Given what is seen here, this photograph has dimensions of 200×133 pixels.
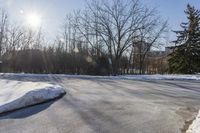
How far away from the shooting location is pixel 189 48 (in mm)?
38062

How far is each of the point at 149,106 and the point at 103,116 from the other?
2.36 metres

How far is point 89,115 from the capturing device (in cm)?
879

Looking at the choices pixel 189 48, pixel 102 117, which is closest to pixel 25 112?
pixel 102 117

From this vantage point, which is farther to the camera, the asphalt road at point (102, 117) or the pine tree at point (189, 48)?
the pine tree at point (189, 48)

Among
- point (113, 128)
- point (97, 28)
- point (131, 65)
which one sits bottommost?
point (113, 128)

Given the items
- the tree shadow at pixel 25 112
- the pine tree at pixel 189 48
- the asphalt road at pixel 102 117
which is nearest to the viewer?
the asphalt road at pixel 102 117

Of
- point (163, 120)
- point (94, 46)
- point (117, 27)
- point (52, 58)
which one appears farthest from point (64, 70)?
point (163, 120)

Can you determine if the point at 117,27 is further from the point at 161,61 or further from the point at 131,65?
the point at 161,61

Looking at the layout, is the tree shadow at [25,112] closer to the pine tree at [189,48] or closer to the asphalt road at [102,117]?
the asphalt road at [102,117]

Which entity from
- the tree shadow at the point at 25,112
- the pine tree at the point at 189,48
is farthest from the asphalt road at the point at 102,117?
the pine tree at the point at 189,48

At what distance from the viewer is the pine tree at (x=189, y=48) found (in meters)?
37.8

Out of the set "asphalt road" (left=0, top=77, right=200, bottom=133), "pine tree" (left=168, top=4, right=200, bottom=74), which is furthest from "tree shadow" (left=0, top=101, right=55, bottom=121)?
"pine tree" (left=168, top=4, right=200, bottom=74)

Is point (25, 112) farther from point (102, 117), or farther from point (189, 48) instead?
point (189, 48)

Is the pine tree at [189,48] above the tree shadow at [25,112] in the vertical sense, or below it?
above
